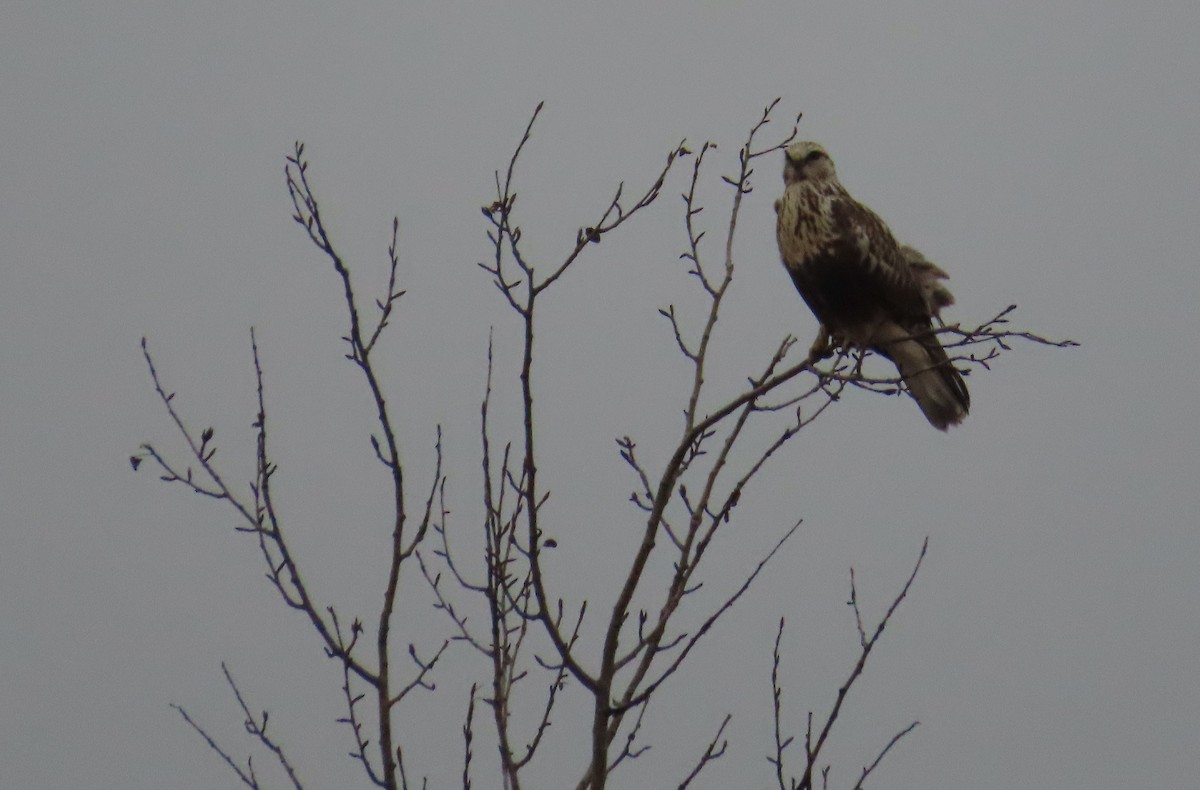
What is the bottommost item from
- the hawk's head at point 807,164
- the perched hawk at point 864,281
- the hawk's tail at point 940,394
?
the hawk's tail at point 940,394

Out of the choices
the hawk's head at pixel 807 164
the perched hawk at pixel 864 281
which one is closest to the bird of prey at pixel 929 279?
the perched hawk at pixel 864 281

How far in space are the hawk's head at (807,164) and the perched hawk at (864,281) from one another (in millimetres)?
40

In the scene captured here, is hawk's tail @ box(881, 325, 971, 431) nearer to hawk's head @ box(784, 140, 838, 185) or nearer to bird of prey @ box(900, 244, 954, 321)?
bird of prey @ box(900, 244, 954, 321)

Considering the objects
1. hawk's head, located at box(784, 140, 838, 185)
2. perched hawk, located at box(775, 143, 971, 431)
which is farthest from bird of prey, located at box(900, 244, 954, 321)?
hawk's head, located at box(784, 140, 838, 185)

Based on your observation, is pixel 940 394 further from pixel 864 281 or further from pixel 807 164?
pixel 807 164

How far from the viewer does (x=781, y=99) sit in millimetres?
3473

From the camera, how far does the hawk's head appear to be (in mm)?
5500

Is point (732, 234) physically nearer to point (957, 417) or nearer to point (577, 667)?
point (577, 667)

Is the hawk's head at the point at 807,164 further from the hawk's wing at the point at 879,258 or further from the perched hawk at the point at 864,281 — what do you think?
the hawk's wing at the point at 879,258

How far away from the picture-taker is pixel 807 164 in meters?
5.54

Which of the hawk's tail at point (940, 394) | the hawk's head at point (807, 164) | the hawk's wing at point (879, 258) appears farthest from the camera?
the hawk's head at point (807, 164)

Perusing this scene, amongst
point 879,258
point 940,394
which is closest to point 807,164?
point 879,258

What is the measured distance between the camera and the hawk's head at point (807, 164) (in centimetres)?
550

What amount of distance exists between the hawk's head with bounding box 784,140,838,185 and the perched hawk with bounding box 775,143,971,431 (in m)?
0.04
